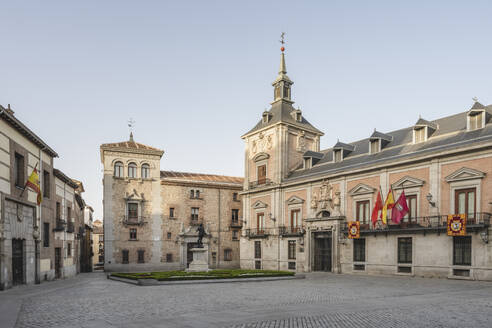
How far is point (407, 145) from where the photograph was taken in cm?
3097

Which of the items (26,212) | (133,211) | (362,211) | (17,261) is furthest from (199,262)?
(133,211)

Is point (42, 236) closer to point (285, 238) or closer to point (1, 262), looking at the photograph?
point (1, 262)

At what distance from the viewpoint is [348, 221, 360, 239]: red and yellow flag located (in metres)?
30.6

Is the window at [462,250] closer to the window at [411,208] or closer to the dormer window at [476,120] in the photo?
the window at [411,208]

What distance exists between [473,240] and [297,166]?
2040 cm

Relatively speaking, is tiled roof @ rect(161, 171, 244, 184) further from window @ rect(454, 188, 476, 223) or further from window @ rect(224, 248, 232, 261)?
window @ rect(454, 188, 476, 223)

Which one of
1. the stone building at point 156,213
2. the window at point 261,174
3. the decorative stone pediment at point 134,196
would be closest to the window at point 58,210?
the stone building at point 156,213

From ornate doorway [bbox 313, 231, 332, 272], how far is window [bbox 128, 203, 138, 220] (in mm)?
20904

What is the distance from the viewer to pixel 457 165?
2573cm

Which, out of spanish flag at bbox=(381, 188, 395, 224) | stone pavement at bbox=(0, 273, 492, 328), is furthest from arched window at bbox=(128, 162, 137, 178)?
spanish flag at bbox=(381, 188, 395, 224)

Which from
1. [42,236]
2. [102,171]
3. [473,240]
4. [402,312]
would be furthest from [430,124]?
[102,171]

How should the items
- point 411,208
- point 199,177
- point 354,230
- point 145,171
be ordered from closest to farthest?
1. point 411,208
2. point 354,230
3. point 145,171
4. point 199,177

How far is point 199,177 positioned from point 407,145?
1068 inches

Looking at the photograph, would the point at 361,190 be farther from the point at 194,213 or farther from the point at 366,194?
the point at 194,213
